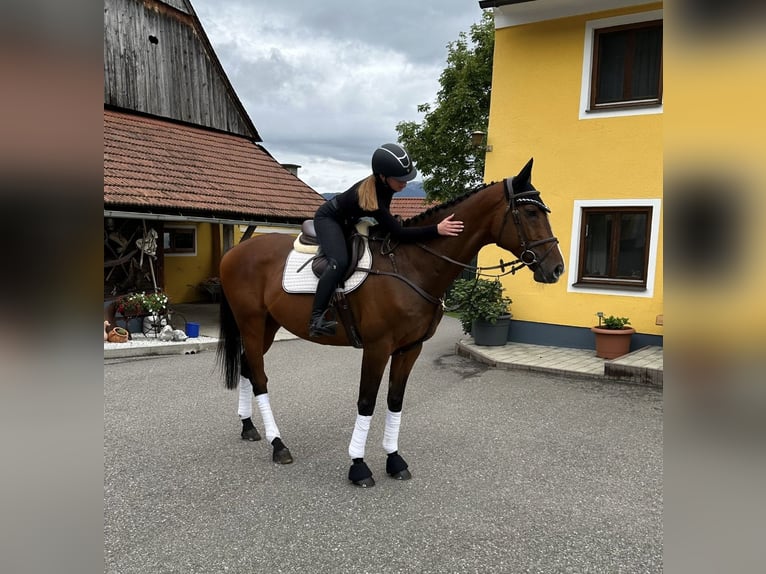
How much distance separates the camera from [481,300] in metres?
8.01

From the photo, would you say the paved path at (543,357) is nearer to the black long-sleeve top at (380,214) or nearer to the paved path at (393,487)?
the paved path at (393,487)

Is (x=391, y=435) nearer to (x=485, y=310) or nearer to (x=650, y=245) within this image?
(x=485, y=310)

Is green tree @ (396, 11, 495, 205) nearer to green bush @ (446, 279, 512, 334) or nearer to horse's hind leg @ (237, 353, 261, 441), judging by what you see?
green bush @ (446, 279, 512, 334)

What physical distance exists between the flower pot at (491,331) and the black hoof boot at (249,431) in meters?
4.76

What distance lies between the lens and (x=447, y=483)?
3434mm

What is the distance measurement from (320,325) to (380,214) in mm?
907

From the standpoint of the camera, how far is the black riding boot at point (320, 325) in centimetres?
348

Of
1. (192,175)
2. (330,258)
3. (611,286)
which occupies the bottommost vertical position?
(611,286)

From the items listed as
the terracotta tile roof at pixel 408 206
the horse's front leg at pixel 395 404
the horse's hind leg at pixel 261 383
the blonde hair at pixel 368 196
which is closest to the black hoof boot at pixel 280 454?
the horse's hind leg at pixel 261 383

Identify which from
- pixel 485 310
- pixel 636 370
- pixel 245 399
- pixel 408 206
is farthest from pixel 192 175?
pixel 408 206

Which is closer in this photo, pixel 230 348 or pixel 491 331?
pixel 230 348

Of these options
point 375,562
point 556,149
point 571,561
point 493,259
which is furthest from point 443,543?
point 556,149

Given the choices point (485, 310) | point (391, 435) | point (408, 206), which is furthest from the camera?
point (408, 206)
